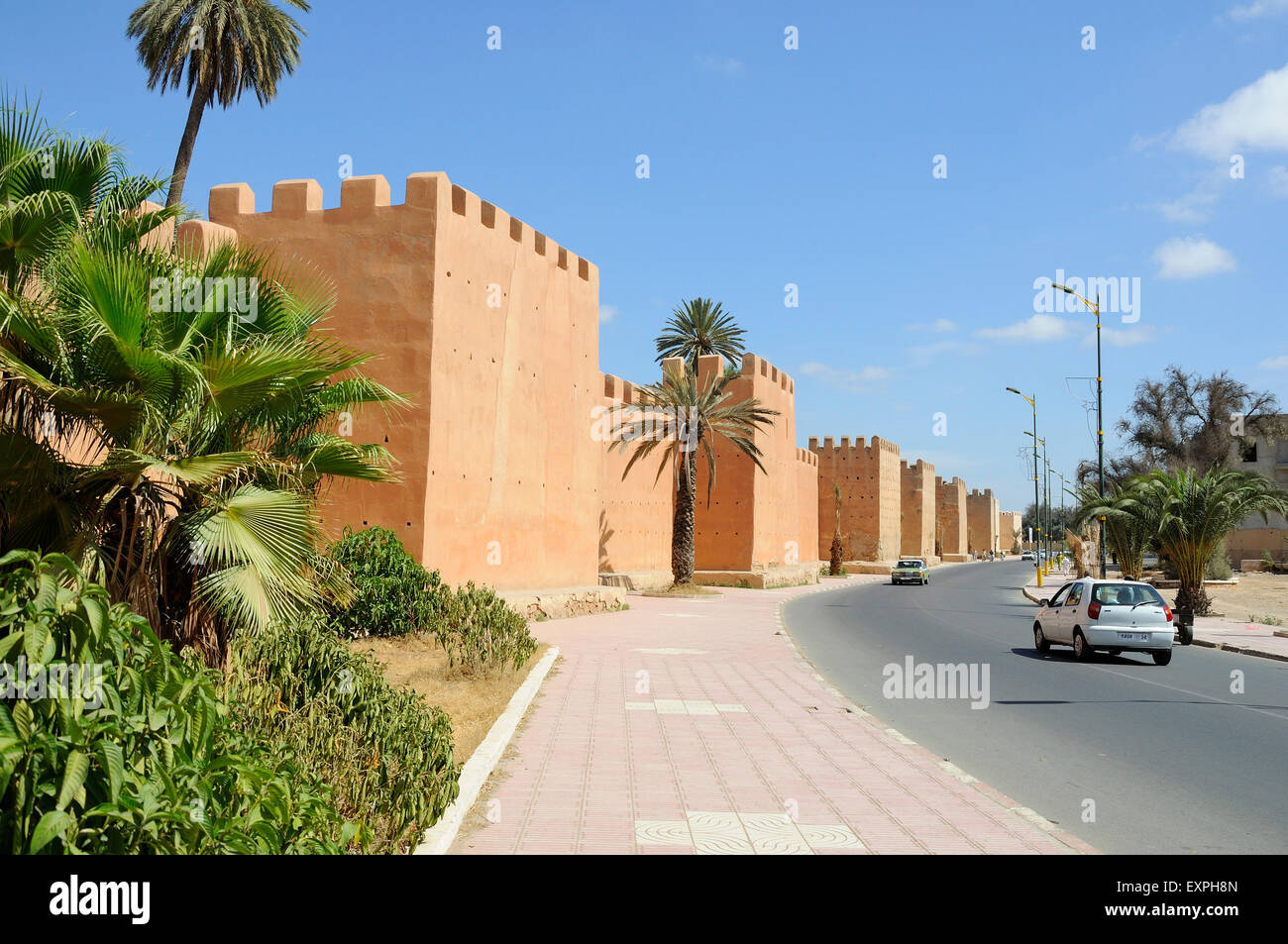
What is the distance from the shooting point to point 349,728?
635 centimetres

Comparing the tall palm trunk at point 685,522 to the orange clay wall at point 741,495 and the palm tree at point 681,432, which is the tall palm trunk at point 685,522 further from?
the orange clay wall at point 741,495

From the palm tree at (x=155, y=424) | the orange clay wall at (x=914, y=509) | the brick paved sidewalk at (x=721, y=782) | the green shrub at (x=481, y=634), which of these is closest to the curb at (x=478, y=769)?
the brick paved sidewalk at (x=721, y=782)

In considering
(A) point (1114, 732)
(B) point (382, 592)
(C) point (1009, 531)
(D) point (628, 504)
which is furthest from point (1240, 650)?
(C) point (1009, 531)

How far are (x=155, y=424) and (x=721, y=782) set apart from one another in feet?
15.7

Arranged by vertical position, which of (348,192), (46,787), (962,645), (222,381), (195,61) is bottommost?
(962,645)

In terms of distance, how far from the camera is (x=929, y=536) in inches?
3425

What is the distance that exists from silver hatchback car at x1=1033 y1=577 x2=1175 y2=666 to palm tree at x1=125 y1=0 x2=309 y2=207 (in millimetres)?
24556

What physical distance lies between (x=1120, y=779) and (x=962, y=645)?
11.7 m

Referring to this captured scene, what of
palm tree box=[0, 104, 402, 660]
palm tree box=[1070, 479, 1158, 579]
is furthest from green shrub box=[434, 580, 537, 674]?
palm tree box=[1070, 479, 1158, 579]
